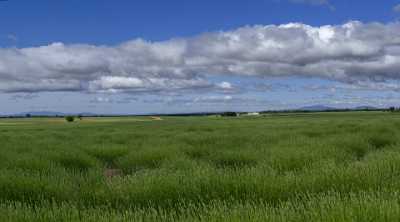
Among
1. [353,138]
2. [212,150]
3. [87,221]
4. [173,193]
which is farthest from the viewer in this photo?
[353,138]

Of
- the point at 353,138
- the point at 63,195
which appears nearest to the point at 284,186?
the point at 63,195

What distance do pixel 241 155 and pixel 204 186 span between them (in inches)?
205

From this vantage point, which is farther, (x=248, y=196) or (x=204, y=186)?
(x=204, y=186)

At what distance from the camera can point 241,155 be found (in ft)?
36.7

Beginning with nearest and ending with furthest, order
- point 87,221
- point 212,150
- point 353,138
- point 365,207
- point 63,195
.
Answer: point 365,207 < point 87,221 < point 63,195 < point 212,150 < point 353,138

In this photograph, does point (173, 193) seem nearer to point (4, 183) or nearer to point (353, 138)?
point (4, 183)

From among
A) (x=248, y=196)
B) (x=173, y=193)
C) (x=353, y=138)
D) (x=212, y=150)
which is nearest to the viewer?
(x=248, y=196)

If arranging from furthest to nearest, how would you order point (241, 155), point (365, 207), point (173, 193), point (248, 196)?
point (241, 155), point (173, 193), point (248, 196), point (365, 207)

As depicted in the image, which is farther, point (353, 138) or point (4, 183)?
point (353, 138)

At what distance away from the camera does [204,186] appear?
6.07m

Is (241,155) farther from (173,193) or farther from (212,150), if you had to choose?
(173,193)

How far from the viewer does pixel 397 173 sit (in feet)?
21.6

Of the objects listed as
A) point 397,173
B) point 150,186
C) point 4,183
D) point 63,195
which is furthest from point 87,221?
point 397,173

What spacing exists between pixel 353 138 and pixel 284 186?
9.80 meters
